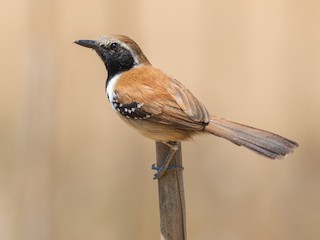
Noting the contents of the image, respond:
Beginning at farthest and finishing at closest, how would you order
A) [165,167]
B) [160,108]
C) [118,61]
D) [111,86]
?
[118,61]
[111,86]
[160,108]
[165,167]

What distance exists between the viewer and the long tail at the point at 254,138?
14.3 ft

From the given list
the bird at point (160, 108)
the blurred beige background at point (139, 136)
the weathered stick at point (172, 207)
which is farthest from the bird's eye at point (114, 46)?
the weathered stick at point (172, 207)

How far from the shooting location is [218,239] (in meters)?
6.21

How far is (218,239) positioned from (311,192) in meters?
0.90

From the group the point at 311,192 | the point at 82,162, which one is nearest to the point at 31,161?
the point at 82,162

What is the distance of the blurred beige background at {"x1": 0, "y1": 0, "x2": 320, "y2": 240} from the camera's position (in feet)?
20.0

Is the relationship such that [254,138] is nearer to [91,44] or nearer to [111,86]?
[111,86]

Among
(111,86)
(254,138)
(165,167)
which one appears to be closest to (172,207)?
(165,167)

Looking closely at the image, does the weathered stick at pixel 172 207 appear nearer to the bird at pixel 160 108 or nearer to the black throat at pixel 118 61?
the bird at pixel 160 108

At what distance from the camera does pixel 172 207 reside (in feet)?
13.4

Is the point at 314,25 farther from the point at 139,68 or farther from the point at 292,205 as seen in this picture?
the point at 139,68

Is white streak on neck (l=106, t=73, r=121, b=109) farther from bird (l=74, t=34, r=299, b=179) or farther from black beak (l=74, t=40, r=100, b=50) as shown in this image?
black beak (l=74, t=40, r=100, b=50)

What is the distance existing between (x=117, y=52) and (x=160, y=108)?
578mm

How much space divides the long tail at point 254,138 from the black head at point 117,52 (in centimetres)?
77
